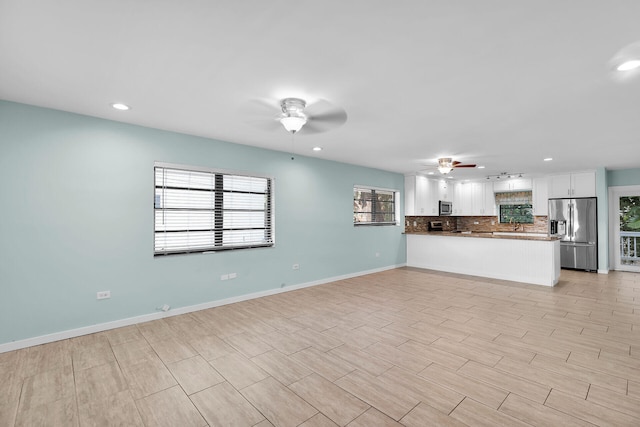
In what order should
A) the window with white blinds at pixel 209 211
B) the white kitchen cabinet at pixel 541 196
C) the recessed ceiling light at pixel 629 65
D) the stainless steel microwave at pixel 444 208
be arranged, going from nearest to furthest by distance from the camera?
the recessed ceiling light at pixel 629 65 < the window with white blinds at pixel 209 211 < the white kitchen cabinet at pixel 541 196 < the stainless steel microwave at pixel 444 208

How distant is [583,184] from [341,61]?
7.84 m

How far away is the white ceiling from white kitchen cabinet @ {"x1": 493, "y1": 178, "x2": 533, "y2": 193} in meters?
4.44

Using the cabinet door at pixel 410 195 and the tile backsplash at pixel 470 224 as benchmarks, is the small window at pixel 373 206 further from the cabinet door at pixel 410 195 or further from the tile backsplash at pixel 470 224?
the tile backsplash at pixel 470 224

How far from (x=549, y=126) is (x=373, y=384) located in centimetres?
369

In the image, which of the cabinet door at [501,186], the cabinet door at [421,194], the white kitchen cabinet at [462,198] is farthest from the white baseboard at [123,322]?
the cabinet door at [501,186]

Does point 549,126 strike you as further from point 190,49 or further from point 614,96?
point 190,49

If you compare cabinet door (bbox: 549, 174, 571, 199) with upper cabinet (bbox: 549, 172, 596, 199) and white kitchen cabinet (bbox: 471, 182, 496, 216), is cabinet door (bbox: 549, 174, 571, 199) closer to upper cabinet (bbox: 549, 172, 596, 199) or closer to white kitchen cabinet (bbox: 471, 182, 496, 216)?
upper cabinet (bbox: 549, 172, 596, 199)

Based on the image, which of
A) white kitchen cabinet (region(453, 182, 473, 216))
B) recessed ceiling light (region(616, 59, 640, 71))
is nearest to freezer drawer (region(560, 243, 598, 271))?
white kitchen cabinet (region(453, 182, 473, 216))

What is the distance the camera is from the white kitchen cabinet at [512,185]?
8.03m

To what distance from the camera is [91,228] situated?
343 cm

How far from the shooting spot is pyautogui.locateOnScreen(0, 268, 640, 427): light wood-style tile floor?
6.65 feet

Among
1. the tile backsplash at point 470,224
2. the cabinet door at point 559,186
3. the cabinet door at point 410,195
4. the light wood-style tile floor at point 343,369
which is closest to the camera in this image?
the light wood-style tile floor at point 343,369

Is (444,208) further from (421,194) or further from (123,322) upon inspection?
(123,322)

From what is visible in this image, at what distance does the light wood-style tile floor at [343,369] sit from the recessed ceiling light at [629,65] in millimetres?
2442
